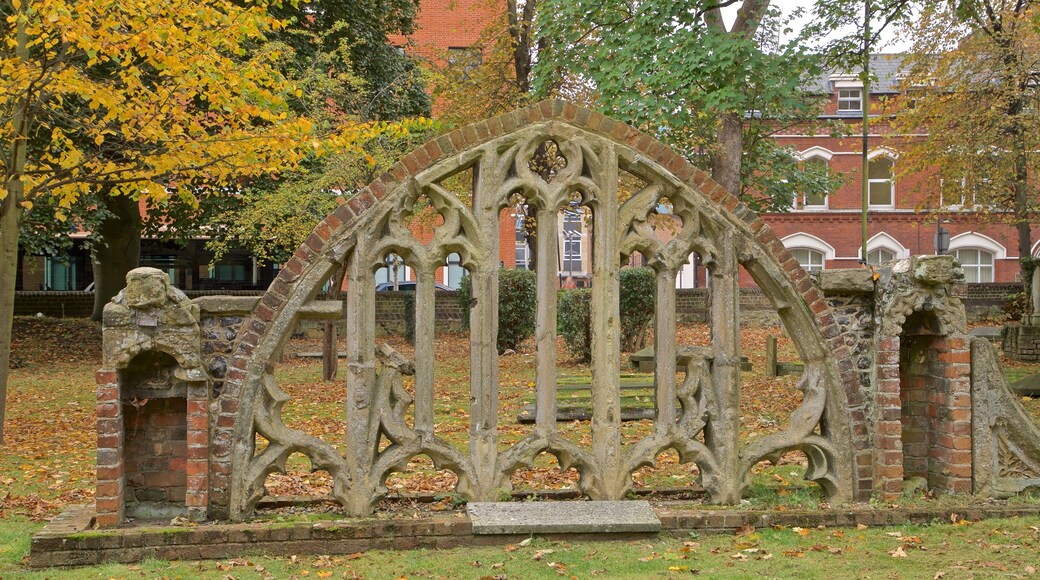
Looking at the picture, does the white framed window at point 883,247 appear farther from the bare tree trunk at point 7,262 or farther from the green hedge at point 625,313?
the bare tree trunk at point 7,262

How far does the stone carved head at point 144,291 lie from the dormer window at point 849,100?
110ft

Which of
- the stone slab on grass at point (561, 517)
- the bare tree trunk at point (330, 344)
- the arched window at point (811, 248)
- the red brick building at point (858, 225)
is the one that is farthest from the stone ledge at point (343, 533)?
the arched window at point (811, 248)

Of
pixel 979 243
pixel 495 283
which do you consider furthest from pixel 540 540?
pixel 979 243

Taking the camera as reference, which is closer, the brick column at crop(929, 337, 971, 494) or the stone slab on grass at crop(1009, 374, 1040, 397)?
the brick column at crop(929, 337, 971, 494)

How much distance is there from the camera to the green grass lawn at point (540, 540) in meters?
6.27

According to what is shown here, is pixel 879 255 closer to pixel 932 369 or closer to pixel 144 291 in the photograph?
pixel 932 369

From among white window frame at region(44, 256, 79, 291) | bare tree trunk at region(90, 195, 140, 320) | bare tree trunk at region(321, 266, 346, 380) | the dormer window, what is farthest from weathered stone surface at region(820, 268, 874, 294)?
white window frame at region(44, 256, 79, 291)

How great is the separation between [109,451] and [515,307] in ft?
46.7

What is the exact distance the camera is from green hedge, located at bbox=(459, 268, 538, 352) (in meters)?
20.6

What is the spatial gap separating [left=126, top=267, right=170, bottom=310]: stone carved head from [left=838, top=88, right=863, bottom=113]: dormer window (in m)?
33.6

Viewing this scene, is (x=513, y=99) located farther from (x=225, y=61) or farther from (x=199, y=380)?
(x=199, y=380)

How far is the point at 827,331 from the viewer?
7461mm

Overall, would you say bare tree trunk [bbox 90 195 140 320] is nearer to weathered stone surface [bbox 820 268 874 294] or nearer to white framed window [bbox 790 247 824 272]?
weathered stone surface [bbox 820 268 874 294]

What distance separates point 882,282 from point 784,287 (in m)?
0.74
